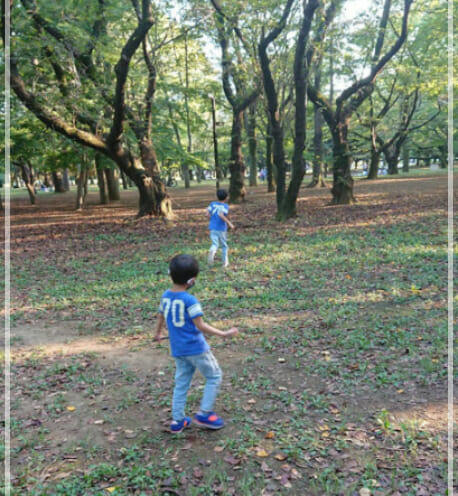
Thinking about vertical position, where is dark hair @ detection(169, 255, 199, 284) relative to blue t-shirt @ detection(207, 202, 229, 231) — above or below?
below

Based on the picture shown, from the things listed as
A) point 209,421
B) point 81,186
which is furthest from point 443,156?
point 209,421

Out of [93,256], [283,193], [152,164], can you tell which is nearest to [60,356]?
[93,256]

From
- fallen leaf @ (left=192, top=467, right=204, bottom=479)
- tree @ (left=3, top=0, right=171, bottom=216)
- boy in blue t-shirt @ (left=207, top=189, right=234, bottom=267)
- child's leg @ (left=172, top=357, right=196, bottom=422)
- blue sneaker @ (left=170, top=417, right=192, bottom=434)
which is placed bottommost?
fallen leaf @ (left=192, top=467, right=204, bottom=479)

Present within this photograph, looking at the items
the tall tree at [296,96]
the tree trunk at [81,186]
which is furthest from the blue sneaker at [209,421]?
the tree trunk at [81,186]

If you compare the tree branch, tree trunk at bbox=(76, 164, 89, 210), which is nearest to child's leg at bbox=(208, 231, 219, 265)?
the tree branch

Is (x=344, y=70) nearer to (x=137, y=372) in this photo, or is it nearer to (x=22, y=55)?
(x=22, y=55)

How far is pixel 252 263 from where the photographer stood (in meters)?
9.68

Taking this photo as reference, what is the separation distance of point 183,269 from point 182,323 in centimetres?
44

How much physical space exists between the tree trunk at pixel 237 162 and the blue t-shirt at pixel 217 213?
42.1ft

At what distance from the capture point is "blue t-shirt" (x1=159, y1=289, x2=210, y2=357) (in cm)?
358

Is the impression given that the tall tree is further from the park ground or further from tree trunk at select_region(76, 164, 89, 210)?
tree trunk at select_region(76, 164, 89, 210)

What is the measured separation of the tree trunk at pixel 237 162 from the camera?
2123 centimetres

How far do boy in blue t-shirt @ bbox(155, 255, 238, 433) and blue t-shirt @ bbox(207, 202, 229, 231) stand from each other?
17.0 ft

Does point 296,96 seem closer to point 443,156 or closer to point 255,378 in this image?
point 255,378
